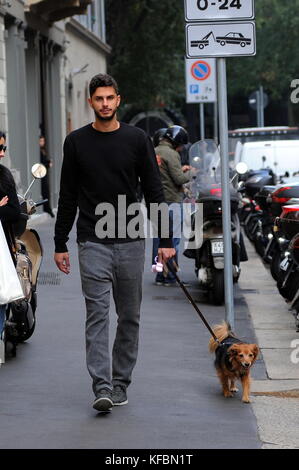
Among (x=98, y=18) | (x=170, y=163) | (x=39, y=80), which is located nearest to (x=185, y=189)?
(x=170, y=163)

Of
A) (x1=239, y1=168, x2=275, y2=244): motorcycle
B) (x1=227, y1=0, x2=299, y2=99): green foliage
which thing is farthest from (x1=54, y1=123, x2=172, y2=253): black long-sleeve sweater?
(x1=227, y1=0, x2=299, y2=99): green foliage

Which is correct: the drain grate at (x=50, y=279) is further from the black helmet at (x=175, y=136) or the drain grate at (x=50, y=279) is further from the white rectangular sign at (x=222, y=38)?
the white rectangular sign at (x=222, y=38)

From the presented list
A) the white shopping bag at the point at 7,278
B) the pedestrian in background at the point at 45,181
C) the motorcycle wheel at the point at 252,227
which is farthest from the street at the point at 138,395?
the pedestrian in background at the point at 45,181

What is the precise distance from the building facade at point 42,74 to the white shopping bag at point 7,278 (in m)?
12.3

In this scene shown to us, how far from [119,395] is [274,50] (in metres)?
51.4

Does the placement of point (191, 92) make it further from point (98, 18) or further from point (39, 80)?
point (98, 18)

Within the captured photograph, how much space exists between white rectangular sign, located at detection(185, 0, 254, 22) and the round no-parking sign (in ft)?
46.8

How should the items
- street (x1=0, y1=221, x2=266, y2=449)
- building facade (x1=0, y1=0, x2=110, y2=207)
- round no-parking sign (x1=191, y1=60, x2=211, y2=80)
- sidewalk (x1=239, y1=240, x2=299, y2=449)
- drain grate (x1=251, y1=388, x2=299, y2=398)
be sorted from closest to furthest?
street (x1=0, y1=221, x2=266, y2=449), sidewalk (x1=239, y1=240, x2=299, y2=449), drain grate (x1=251, y1=388, x2=299, y2=398), round no-parking sign (x1=191, y1=60, x2=211, y2=80), building facade (x1=0, y1=0, x2=110, y2=207)

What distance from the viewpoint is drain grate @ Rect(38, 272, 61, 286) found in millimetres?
14398

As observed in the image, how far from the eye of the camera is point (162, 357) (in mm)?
9219

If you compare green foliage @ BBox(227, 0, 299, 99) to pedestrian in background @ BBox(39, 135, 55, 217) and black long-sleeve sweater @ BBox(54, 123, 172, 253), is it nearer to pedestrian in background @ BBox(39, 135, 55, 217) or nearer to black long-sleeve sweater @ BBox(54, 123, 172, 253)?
pedestrian in background @ BBox(39, 135, 55, 217)

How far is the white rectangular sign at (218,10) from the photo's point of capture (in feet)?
29.7

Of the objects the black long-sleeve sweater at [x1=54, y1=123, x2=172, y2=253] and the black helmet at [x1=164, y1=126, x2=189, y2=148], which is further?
the black helmet at [x1=164, y1=126, x2=189, y2=148]

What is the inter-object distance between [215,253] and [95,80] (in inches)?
205
